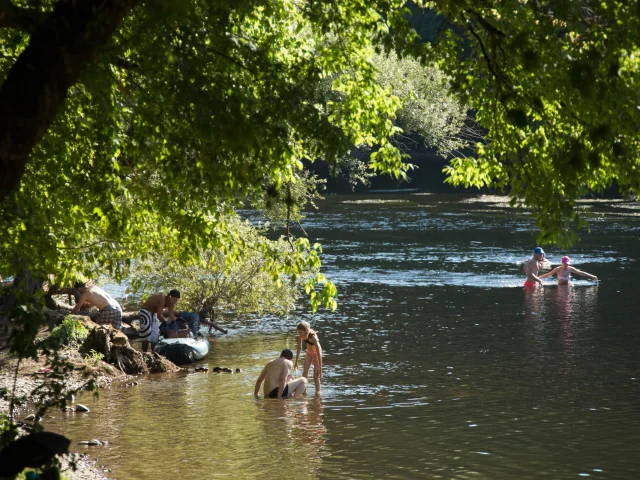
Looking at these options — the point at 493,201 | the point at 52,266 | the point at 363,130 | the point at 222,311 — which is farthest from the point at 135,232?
the point at 493,201

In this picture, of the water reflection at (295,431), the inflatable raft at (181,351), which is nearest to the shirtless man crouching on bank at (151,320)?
the inflatable raft at (181,351)

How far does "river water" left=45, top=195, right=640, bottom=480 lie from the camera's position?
41.6 feet

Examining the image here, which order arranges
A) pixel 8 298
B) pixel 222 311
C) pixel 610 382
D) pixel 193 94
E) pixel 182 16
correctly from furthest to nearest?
1. pixel 222 311
2. pixel 8 298
3. pixel 610 382
4. pixel 193 94
5. pixel 182 16

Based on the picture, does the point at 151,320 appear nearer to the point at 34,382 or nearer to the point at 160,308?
the point at 160,308

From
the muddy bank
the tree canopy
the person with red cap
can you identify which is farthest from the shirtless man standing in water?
the tree canopy

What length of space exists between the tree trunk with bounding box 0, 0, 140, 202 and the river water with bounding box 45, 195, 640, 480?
6.55 metres

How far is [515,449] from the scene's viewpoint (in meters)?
13.3

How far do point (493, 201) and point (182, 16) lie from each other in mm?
62068

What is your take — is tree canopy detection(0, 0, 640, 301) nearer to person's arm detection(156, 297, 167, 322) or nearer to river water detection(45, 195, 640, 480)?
river water detection(45, 195, 640, 480)

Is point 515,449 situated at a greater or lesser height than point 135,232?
lesser

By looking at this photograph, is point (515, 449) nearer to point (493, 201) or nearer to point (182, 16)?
point (182, 16)

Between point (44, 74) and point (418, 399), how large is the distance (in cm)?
1121

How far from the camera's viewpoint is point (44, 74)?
6.21 m

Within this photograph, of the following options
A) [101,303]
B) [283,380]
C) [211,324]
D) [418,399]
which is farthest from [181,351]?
[418,399]
